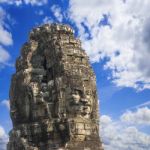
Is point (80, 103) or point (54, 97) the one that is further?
point (54, 97)

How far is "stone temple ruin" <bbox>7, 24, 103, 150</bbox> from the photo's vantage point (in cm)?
4638

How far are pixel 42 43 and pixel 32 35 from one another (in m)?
1.72

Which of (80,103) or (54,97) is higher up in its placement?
(54,97)

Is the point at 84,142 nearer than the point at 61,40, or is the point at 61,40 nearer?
the point at 84,142

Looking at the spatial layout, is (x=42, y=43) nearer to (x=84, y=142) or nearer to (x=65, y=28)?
(x=65, y=28)

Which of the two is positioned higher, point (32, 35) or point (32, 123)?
point (32, 35)

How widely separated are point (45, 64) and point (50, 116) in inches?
244

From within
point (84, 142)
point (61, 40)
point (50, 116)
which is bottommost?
point (84, 142)

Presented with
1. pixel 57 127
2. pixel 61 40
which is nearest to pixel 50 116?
pixel 57 127

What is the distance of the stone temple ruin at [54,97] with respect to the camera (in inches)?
1826

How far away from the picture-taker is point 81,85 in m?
47.2

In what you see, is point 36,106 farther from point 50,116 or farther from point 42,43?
point 42,43

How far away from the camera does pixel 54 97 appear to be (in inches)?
1863

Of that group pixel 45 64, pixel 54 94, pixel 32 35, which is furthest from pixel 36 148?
pixel 32 35
